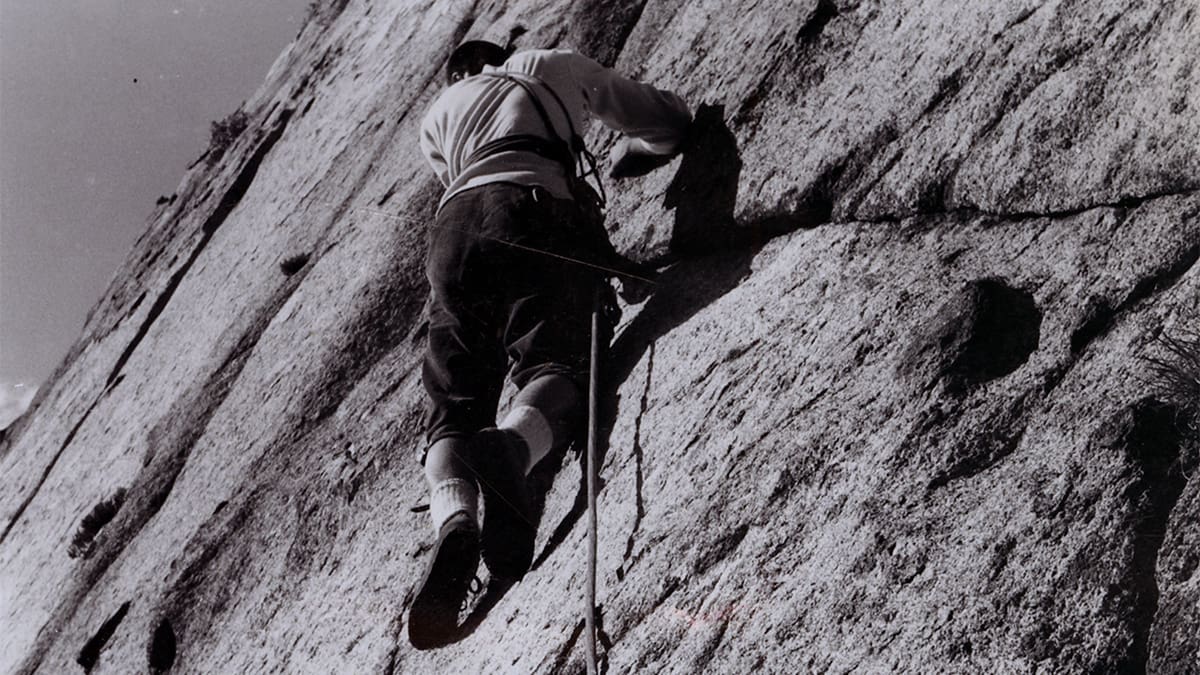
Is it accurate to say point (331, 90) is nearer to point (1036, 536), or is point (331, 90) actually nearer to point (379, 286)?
point (379, 286)

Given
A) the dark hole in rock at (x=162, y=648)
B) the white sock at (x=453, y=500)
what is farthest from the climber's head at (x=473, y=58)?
the dark hole in rock at (x=162, y=648)

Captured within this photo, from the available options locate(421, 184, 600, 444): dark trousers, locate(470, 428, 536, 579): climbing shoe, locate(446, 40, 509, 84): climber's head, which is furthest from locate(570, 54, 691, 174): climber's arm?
locate(470, 428, 536, 579): climbing shoe

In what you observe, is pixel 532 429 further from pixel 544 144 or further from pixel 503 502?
pixel 544 144

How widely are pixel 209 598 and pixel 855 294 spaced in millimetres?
3371

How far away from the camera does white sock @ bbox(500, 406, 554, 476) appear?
363 cm

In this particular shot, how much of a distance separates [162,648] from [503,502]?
263 cm

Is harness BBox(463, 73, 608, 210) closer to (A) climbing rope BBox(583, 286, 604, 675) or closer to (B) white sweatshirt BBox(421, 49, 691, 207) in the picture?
(B) white sweatshirt BBox(421, 49, 691, 207)

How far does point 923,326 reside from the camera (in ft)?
10.6

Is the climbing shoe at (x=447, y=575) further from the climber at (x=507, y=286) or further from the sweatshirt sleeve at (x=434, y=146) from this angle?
the sweatshirt sleeve at (x=434, y=146)

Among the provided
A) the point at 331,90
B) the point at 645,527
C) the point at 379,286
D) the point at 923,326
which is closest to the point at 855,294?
Result: the point at 923,326

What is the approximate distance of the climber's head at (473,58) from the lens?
16.3ft

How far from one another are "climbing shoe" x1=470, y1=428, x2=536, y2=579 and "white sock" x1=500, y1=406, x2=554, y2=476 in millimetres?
38

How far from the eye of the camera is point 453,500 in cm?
344

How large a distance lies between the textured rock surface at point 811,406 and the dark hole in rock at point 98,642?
0.05 feet
